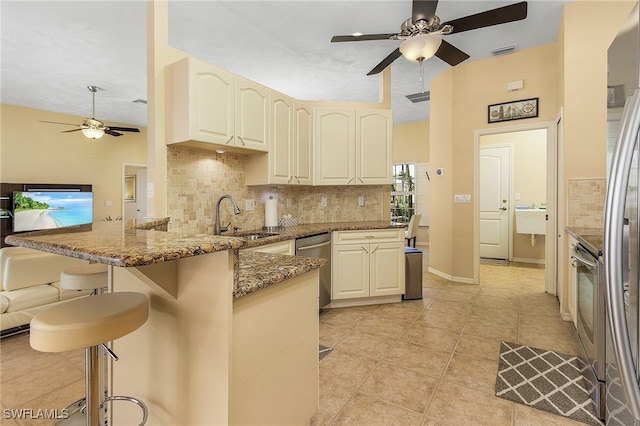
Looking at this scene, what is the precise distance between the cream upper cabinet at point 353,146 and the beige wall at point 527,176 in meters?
3.13

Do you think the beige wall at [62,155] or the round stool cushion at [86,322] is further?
the beige wall at [62,155]

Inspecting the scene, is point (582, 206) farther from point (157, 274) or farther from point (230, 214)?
point (157, 274)

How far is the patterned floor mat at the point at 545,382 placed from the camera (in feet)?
5.94

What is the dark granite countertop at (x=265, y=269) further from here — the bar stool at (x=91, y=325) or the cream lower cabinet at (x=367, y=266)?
the cream lower cabinet at (x=367, y=266)

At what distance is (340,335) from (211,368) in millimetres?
1826

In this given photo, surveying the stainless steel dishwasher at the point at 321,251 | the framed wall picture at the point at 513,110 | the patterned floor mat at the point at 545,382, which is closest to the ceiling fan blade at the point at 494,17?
the framed wall picture at the point at 513,110

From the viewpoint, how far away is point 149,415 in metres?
1.34

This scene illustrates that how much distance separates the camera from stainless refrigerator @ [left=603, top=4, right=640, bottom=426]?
34.8 inches

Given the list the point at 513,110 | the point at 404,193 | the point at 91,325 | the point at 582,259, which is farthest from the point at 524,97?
the point at 91,325

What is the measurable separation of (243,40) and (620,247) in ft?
12.2

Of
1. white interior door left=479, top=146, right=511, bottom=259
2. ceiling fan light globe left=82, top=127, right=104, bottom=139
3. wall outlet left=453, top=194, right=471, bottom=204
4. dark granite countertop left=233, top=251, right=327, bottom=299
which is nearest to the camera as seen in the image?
dark granite countertop left=233, top=251, right=327, bottom=299

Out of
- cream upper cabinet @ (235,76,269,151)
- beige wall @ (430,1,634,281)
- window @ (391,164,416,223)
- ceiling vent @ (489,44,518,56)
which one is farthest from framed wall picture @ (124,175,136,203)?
ceiling vent @ (489,44,518,56)

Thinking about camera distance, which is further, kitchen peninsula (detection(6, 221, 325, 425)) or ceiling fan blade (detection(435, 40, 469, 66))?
ceiling fan blade (detection(435, 40, 469, 66))

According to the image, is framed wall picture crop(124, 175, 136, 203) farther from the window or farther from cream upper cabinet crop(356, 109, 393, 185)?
cream upper cabinet crop(356, 109, 393, 185)
